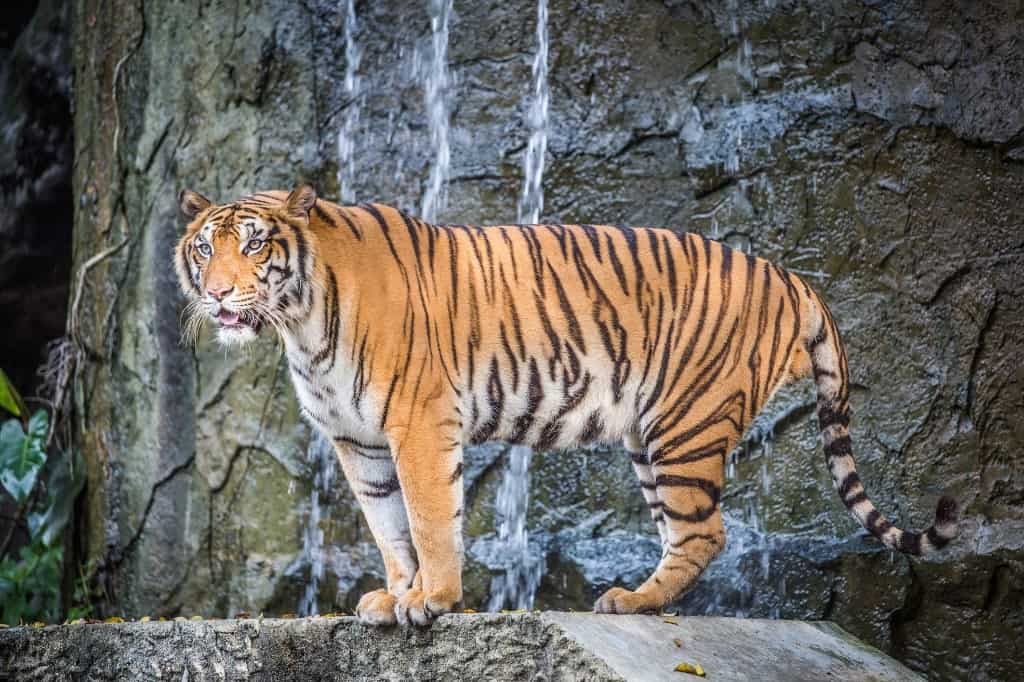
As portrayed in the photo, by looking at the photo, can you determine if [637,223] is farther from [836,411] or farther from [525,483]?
[836,411]

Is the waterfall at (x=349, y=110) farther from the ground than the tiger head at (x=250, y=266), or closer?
farther from the ground

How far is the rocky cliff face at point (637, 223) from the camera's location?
17.8 ft

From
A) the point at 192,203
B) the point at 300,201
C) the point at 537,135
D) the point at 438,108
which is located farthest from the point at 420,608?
the point at 438,108

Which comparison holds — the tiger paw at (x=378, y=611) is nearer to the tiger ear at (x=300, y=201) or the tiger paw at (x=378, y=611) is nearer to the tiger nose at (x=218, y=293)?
the tiger nose at (x=218, y=293)

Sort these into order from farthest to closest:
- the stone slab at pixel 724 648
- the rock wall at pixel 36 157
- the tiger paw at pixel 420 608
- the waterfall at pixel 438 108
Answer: the rock wall at pixel 36 157, the waterfall at pixel 438 108, the tiger paw at pixel 420 608, the stone slab at pixel 724 648

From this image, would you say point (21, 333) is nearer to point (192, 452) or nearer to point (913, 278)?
point (192, 452)

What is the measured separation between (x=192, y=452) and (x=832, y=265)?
10.7 feet

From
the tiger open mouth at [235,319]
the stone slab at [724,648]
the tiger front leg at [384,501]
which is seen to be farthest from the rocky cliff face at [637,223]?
the tiger open mouth at [235,319]

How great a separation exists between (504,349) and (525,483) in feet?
6.37

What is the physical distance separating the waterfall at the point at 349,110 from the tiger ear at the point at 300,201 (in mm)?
2330

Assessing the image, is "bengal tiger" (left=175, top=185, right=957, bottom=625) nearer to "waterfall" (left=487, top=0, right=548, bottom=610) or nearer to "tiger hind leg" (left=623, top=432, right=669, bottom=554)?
"tiger hind leg" (left=623, top=432, right=669, bottom=554)

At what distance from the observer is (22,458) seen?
6883 mm

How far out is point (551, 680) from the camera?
10.6 ft

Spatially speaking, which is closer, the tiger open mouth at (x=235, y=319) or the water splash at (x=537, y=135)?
the tiger open mouth at (x=235, y=319)
